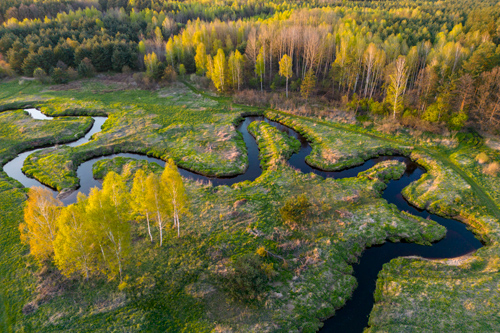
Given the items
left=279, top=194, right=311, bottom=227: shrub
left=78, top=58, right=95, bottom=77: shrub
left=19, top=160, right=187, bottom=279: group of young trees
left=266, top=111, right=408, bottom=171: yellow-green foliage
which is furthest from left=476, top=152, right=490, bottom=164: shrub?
left=78, top=58, right=95, bottom=77: shrub

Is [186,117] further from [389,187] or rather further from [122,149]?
[389,187]

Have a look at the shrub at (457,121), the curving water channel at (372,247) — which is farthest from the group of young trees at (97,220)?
the shrub at (457,121)

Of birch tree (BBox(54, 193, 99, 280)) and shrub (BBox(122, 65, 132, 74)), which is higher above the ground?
shrub (BBox(122, 65, 132, 74))

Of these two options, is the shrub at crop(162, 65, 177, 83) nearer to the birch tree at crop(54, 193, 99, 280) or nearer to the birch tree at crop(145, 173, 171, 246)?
the birch tree at crop(145, 173, 171, 246)

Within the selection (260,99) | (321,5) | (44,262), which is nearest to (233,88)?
(260,99)

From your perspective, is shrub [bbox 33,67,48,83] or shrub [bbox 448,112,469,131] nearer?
shrub [bbox 448,112,469,131]

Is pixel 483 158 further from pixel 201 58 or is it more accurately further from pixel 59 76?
pixel 59 76
